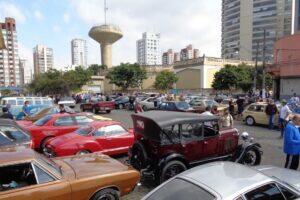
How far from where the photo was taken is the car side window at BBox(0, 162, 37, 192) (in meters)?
4.71

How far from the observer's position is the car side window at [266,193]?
3.53 meters

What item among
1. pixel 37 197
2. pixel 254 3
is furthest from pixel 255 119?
pixel 254 3

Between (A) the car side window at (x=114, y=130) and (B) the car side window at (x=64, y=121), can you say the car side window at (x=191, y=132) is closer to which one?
(A) the car side window at (x=114, y=130)

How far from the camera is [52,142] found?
8.85 m

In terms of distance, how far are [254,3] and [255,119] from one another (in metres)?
93.2

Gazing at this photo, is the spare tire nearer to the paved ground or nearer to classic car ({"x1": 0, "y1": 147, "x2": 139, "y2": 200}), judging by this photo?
the paved ground

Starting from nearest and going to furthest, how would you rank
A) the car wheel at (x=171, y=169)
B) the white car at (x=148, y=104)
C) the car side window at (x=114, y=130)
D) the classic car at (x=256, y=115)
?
the car wheel at (x=171, y=169), the car side window at (x=114, y=130), the classic car at (x=256, y=115), the white car at (x=148, y=104)

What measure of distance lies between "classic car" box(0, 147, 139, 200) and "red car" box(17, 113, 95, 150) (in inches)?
200

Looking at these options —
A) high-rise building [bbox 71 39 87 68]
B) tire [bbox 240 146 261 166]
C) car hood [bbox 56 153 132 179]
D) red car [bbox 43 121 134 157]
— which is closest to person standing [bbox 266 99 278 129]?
tire [bbox 240 146 261 166]

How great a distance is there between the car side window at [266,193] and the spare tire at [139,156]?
369cm

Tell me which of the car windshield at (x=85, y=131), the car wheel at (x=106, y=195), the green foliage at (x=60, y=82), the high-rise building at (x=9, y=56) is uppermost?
the high-rise building at (x=9, y=56)

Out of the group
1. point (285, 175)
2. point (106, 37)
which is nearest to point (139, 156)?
point (285, 175)

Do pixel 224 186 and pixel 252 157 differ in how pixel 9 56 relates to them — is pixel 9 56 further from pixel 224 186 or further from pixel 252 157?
pixel 224 186

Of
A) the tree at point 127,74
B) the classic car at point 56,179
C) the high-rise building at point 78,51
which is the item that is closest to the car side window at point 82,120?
the classic car at point 56,179
